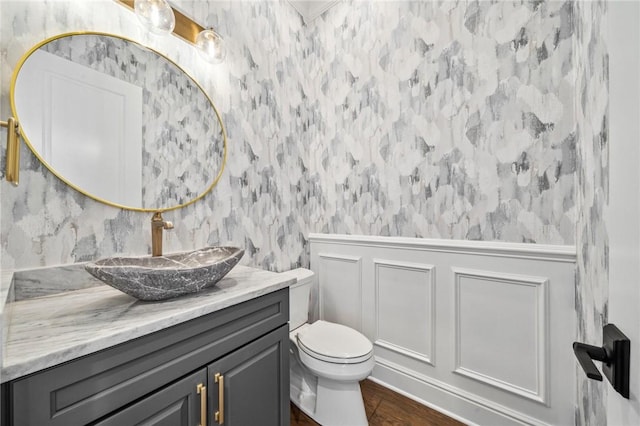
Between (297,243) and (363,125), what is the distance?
99 centimetres

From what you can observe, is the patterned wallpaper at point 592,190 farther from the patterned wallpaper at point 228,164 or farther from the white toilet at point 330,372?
the patterned wallpaper at point 228,164

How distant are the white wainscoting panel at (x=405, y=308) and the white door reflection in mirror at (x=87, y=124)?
1.46 m

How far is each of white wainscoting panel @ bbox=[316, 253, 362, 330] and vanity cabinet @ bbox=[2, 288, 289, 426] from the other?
81 centimetres

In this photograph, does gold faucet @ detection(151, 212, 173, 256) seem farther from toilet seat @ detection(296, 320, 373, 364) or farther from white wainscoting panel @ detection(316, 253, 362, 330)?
white wainscoting panel @ detection(316, 253, 362, 330)

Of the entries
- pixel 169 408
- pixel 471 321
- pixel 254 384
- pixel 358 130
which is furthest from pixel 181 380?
pixel 358 130

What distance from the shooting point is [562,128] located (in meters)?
1.20

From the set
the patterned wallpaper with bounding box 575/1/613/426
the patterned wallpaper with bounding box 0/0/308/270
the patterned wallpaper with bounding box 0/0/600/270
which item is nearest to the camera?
the patterned wallpaper with bounding box 575/1/613/426

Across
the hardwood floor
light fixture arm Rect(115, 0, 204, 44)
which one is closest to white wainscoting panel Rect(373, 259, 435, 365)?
the hardwood floor

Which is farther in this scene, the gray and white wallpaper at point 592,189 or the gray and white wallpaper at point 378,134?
the gray and white wallpaper at point 378,134

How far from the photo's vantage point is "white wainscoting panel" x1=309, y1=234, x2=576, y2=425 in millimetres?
1203

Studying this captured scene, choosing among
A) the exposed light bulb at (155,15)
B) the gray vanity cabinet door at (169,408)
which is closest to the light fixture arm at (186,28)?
the exposed light bulb at (155,15)

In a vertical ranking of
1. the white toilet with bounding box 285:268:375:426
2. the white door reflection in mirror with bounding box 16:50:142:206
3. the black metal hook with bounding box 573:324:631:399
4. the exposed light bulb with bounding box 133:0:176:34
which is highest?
the exposed light bulb with bounding box 133:0:176:34

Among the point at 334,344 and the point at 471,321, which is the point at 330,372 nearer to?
the point at 334,344

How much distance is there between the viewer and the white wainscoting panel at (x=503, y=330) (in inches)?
48.6
